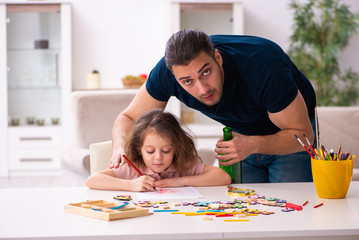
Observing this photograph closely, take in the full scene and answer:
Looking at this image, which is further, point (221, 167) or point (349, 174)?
point (221, 167)

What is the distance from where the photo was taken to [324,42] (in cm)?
538

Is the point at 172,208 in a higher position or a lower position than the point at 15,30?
lower

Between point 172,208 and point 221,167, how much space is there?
1.68 feet

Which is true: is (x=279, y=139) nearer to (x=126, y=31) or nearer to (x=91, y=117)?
(x=91, y=117)

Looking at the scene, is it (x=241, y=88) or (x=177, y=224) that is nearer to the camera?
(x=177, y=224)

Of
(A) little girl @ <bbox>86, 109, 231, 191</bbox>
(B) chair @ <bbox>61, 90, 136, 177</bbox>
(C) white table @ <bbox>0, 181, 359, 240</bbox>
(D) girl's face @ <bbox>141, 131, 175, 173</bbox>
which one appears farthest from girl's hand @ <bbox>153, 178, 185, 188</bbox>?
(B) chair @ <bbox>61, 90, 136, 177</bbox>

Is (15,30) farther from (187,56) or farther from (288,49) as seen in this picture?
(187,56)

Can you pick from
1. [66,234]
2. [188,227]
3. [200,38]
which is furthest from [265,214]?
[200,38]

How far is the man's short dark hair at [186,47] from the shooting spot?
1694 mm

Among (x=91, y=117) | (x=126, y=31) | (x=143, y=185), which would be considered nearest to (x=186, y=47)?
(x=143, y=185)

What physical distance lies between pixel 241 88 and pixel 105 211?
30.2 inches

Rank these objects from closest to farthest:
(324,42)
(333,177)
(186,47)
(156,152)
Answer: (333,177) < (186,47) < (156,152) < (324,42)

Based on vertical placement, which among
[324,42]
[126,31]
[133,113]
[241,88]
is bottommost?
[133,113]

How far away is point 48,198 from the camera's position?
162cm
